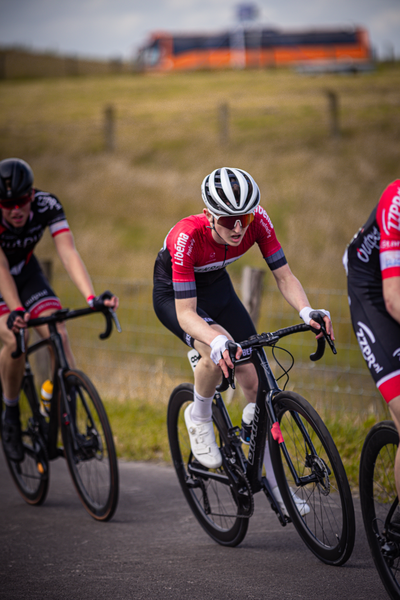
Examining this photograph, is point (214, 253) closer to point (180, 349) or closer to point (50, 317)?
point (50, 317)

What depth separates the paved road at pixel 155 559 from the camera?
304 centimetres

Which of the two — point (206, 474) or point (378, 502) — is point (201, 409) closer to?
point (206, 474)

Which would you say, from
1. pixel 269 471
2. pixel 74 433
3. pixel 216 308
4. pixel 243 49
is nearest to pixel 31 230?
pixel 74 433

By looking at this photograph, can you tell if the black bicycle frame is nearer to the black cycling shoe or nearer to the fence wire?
the black cycling shoe

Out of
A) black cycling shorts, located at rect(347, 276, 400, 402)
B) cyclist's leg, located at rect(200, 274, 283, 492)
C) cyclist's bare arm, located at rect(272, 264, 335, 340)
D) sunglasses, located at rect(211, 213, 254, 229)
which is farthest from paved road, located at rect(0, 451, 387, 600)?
sunglasses, located at rect(211, 213, 254, 229)

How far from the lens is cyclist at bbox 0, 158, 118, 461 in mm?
4305

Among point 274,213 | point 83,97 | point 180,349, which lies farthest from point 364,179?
point 83,97

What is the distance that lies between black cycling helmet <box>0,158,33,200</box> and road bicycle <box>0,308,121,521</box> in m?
0.90

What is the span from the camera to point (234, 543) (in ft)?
11.9

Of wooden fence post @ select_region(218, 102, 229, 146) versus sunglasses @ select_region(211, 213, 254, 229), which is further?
wooden fence post @ select_region(218, 102, 229, 146)

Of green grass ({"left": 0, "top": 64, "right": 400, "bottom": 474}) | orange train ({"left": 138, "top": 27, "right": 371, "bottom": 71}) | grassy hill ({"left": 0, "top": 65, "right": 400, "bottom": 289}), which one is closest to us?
green grass ({"left": 0, "top": 64, "right": 400, "bottom": 474})

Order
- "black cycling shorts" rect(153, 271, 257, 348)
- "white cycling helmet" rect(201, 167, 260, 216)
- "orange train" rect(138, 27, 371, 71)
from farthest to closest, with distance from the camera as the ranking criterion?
"orange train" rect(138, 27, 371, 71) < "black cycling shorts" rect(153, 271, 257, 348) < "white cycling helmet" rect(201, 167, 260, 216)

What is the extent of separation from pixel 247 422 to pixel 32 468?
215 cm

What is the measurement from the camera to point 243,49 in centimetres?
4912
